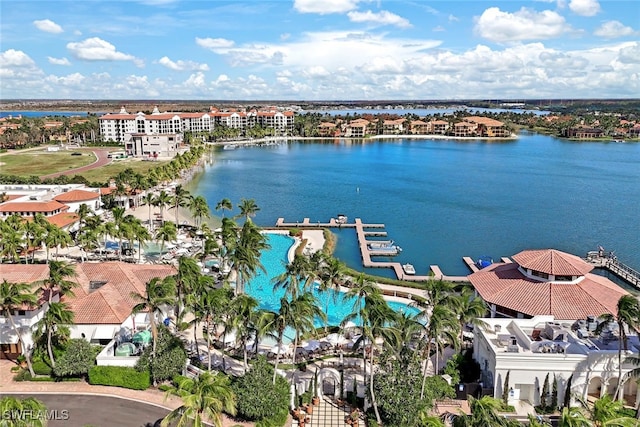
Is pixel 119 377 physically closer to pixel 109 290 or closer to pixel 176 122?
pixel 109 290

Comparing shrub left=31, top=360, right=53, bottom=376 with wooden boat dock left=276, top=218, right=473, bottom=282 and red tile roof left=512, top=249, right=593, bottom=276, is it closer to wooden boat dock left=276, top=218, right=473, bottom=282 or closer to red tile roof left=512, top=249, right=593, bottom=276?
wooden boat dock left=276, top=218, right=473, bottom=282

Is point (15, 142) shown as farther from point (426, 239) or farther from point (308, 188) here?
point (426, 239)

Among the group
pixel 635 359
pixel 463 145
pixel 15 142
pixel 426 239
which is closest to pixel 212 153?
pixel 15 142

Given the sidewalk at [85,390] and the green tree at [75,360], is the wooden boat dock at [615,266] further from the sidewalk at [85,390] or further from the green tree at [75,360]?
the green tree at [75,360]

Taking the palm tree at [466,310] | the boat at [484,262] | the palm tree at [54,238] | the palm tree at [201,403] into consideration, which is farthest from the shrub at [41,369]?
the boat at [484,262]

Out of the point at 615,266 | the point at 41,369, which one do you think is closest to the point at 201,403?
the point at 41,369
